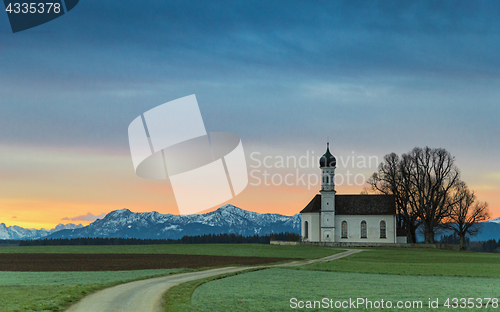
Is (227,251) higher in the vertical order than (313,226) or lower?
lower

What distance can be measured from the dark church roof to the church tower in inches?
70.1

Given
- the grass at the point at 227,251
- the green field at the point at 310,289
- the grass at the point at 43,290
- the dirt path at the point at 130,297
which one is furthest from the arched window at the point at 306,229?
the dirt path at the point at 130,297

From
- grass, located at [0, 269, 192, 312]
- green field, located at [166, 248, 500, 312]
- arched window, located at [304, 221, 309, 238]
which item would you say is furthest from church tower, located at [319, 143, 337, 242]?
grass, located at [0, 269, 192, 312]

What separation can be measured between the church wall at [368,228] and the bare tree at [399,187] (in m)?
2.58

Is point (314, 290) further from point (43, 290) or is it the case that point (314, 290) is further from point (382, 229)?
point (382, 229)

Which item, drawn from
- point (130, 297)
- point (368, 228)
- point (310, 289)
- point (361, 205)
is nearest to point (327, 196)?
point (361, 205)

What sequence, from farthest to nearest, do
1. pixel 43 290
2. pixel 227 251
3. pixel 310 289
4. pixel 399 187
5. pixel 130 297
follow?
1. pixel 399 187
2. pixel 227 251
3. pixel 310 289
4. pixel 43 290
5. pixel 130 297

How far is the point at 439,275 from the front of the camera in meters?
35.2

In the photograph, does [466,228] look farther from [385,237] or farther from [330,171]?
[330,171]

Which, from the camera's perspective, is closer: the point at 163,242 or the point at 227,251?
the point at 227,251

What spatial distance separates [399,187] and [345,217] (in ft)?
40.1

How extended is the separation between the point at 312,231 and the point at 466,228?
27.8m

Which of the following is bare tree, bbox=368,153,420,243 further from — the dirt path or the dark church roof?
the dirt path

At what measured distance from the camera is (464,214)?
284 ft
